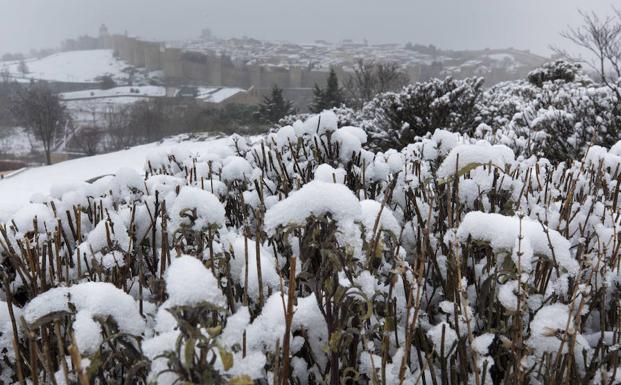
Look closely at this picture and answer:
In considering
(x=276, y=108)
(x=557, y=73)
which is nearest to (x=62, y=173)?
(x=557, y=73)

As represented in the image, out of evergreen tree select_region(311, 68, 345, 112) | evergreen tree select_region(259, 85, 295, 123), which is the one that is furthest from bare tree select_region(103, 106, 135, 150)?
evergreen tree select_region(311, 68, 345, 112)

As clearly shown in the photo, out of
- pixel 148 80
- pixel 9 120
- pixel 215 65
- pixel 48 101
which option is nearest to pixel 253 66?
pixel 215 65

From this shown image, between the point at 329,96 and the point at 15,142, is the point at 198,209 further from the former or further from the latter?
the point at 15,142

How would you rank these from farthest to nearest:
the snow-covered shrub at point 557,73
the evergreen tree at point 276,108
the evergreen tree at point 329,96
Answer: the evergreen tree at point 276,108
the evergreen tree at point 329,96
the snow-covered shrub at point 557,73

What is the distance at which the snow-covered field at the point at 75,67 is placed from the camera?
A: 10269cm

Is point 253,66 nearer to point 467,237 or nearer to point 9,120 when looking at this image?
point 9,120

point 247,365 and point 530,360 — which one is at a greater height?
point 247,365

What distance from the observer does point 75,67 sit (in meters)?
113

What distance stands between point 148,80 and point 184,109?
3807cm

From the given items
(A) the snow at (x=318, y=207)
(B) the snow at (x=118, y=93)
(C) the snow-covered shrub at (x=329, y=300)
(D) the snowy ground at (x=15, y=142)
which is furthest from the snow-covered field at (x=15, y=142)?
(A) the snow at (x=318, y=207)

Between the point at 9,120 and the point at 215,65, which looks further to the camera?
the point at 215,65

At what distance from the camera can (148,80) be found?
92.3m

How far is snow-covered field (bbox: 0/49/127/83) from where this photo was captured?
10269cm

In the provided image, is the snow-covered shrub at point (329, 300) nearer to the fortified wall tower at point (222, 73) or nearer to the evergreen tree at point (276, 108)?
the evergreen tree at point (276, 108)
